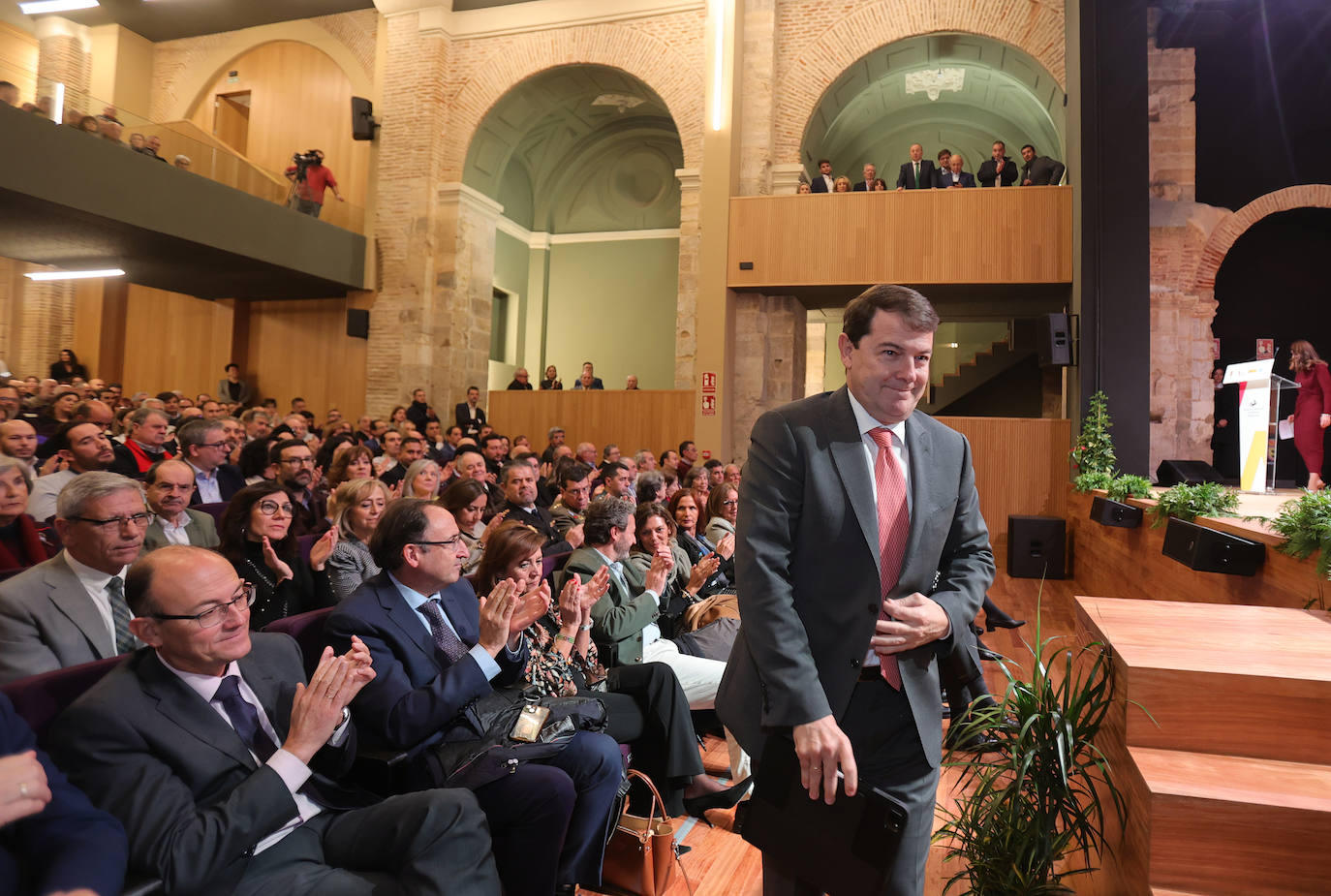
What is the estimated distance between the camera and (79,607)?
2.28 m

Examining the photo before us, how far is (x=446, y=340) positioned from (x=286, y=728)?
10.1m

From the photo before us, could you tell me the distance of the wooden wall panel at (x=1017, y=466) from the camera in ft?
29.0

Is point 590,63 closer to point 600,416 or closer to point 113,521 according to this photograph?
point 600,416

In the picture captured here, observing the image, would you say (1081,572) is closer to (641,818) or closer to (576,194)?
(641,818)

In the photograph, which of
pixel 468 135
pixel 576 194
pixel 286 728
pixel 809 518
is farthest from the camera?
pixel 576 194

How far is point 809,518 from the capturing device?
4.71 ft

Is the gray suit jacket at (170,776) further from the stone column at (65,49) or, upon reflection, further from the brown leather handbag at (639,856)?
the stone column at (65,49)

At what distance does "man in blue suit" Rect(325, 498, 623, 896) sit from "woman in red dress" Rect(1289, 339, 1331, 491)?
22.4 ft

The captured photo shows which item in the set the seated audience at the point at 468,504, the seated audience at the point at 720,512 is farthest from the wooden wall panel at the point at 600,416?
the seated audience at the point at 468,504

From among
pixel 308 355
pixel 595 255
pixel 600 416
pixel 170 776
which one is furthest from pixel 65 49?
pixel 170 776

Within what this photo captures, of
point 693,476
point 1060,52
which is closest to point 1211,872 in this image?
point 693,476

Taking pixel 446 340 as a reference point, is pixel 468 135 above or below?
above

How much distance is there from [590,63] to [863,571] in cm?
1108

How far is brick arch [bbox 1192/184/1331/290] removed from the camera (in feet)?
29.1
